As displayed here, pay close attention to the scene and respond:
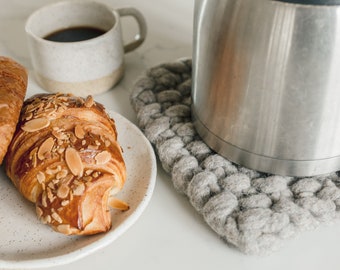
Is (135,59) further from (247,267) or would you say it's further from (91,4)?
(247,267)

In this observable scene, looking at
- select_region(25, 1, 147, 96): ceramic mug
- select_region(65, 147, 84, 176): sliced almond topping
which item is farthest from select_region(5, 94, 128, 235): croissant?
select_region(25, 1, 147, 96): ceramic mug

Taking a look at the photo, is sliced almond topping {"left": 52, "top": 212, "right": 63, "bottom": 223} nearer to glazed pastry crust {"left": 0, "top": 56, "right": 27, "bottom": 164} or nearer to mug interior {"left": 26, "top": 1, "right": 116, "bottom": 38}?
glazed pastry crust {"left": 0, "top": 56, "right": 27, "bottom": 164}

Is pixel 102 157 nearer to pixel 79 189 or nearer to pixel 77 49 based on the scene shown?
pixel 79 189

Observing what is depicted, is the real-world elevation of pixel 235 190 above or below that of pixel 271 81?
below

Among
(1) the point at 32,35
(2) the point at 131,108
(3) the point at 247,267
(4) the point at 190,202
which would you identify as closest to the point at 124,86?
(2) the point at 131,108

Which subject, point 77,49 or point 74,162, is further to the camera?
point 77,49

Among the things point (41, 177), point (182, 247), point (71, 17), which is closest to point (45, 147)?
point (41, 177)
